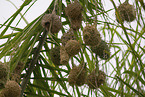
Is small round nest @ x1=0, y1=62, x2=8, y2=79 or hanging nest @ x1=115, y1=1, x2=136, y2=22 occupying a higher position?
hanging nest @ x1=115, y1=1, x2=136, y2=22

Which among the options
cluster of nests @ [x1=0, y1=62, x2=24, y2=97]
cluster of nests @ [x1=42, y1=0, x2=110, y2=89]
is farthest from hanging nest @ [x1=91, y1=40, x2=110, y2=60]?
cluster of nests @ [x1=0, y1=62, x2=24, y2=97]

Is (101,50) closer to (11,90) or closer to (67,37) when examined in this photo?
(67,37)

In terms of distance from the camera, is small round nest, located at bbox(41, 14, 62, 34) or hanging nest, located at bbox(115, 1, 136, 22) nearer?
small round nest, located at bbox(41, 14, 62, 34)

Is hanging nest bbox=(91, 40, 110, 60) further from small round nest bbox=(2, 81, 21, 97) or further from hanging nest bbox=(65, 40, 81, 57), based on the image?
small round nest bbox=(2, 81, 21, 97)

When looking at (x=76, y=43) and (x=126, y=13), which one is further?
(x=126, y=13)

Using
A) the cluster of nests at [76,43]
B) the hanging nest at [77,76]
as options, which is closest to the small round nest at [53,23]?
the cluster of nests at [76,43]

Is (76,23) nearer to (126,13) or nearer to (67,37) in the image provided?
(67,37)

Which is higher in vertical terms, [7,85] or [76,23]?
[76,23]

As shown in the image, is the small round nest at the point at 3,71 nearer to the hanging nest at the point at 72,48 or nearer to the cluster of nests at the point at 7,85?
the cluster of nests at the point at 7,85

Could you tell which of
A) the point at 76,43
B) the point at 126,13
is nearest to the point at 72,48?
the point at 76,43

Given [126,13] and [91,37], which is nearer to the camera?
[91,37]

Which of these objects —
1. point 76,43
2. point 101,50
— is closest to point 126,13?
point 101,50

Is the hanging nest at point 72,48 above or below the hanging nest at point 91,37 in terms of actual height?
below

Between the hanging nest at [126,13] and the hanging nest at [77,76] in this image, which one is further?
the hanging nest at [126,13]
